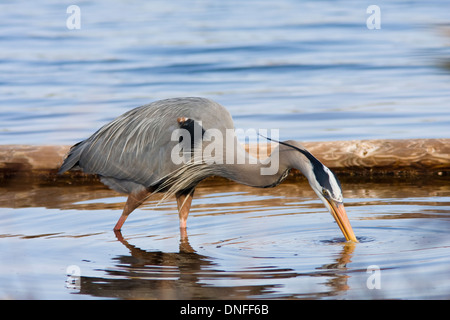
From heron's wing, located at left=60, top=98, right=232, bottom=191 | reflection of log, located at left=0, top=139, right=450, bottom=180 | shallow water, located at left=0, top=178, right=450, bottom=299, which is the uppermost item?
heron's wing, located at left=60, top=98, right=232, bottom=191

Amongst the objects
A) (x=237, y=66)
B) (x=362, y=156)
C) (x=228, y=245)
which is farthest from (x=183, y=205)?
(x=237, y=66)

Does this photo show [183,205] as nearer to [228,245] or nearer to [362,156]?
[228,245]

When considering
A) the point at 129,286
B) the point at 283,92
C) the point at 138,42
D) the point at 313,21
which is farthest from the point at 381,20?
the point at 129,286

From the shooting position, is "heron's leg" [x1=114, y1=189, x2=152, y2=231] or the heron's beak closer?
the heron's beak

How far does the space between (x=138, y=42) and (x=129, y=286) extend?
696 inches

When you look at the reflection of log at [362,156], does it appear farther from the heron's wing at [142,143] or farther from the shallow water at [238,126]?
the heron's wing at [142,143]

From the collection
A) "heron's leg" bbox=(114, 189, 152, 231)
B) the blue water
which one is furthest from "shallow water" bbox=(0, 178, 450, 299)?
the blue water

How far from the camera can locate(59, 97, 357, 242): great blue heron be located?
20.3ft

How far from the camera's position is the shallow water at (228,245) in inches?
200

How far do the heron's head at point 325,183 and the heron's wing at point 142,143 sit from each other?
913mm

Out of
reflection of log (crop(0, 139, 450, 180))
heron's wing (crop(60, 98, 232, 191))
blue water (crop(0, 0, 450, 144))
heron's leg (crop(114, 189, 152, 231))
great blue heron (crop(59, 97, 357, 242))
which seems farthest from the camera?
blue water (crop(0, 0, 450, 144))

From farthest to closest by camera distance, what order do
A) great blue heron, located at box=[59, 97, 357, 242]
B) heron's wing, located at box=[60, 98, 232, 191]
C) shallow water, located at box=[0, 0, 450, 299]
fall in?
heron's wing, located at box=[60, 98, 232, 191]
great blue heron, located at box=[59, 97, 357, 242]
shallow water, located at box=[0, 0, 450, 299]

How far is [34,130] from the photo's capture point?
12117 millimetres

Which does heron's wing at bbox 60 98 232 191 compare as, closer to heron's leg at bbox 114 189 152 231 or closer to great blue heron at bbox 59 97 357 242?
great blue heron at bbox 59 97 357 242
